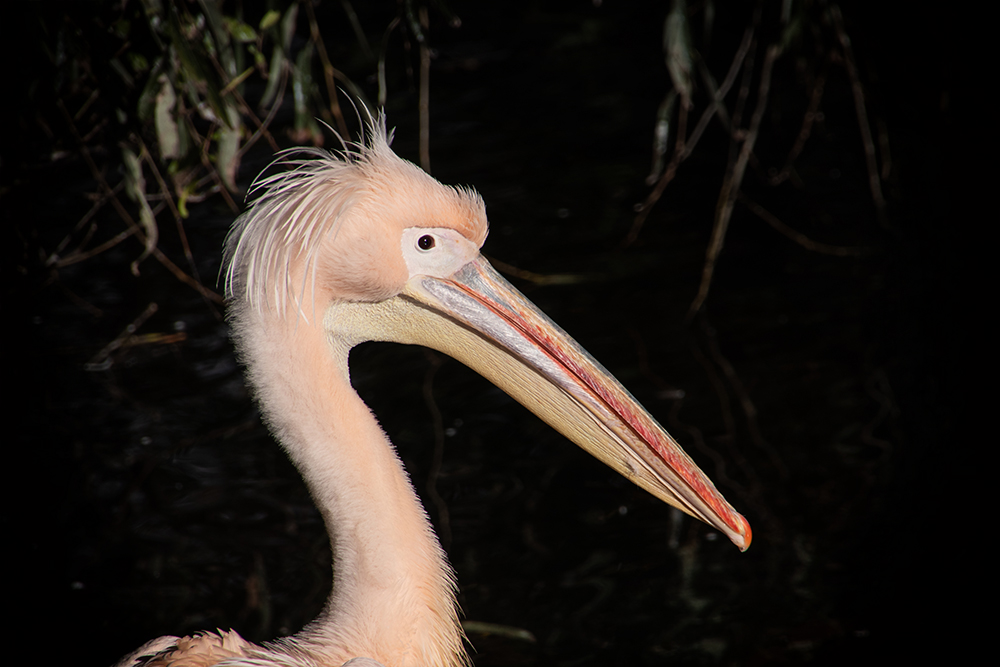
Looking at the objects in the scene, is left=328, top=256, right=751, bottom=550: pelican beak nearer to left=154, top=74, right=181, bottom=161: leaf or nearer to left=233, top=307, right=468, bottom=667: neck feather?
left=233, top=307, right=468, bottom=667: neck feather

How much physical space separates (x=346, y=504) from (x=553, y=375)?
500mm

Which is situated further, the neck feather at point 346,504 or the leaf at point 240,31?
the leaf at point 240,31

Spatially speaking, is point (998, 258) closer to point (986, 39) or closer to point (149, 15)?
point (986, 39)

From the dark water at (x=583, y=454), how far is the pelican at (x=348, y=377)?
129 cm

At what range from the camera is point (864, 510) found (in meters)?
3.53

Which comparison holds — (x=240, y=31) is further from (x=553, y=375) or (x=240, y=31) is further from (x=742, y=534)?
(x=742, y=534)

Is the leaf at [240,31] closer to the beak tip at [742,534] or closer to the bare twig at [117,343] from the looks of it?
the beak tip at [742,534]

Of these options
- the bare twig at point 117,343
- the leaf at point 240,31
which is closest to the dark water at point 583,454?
the bare twig at point 117,343

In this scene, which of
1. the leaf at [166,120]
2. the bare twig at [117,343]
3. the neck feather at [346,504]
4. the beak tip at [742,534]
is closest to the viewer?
the neck feather at [346,504]

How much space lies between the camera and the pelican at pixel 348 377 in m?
1.83

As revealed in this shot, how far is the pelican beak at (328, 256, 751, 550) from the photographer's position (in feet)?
6.35

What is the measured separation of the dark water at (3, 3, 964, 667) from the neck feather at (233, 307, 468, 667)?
1289mm

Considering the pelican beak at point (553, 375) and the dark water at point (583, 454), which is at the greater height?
the pelican beak at point (553, 375)

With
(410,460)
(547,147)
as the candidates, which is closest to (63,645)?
(410,460)
